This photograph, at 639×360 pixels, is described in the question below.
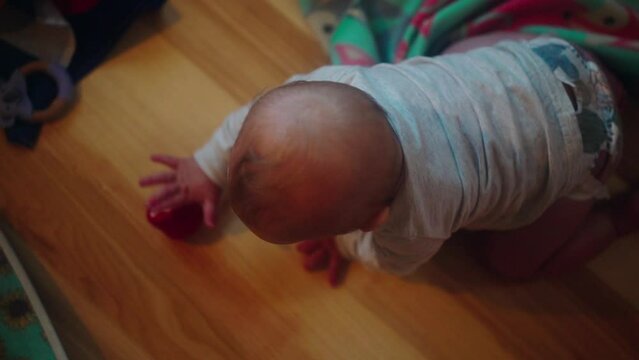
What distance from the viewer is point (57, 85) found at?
2.74 feet

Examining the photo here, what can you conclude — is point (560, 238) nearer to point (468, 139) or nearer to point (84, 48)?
point (468, 139)

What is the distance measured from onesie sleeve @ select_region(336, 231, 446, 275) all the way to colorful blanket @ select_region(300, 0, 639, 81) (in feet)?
0.79

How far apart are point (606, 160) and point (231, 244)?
44 cm

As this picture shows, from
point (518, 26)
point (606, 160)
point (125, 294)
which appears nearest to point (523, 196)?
point (606, 160)

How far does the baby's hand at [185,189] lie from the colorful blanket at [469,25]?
237 mm

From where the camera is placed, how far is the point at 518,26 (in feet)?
2.72

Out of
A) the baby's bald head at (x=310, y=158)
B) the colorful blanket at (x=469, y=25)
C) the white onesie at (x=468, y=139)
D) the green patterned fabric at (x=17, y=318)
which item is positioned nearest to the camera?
the baby's bald head at (x=310, y=158)

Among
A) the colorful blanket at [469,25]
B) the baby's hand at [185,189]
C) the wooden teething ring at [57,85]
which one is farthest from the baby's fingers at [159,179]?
the colorful blanket at [469,25]

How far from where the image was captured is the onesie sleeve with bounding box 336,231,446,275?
655mm

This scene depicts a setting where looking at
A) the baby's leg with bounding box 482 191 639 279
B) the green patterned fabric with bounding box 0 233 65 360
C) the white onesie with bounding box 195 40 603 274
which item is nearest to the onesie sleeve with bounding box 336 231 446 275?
the white onesie with bounding box 195 40 603 274

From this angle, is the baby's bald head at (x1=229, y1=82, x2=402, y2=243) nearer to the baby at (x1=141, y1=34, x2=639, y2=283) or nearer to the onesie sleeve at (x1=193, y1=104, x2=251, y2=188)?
the baby at (x1=141, y1=34, x2=639, y2=283)

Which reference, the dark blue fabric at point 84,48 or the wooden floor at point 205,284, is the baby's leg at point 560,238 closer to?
the wooden floor at point 205,284

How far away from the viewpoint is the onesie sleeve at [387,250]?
2.15 feet

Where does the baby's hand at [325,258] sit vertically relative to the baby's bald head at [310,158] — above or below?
below
